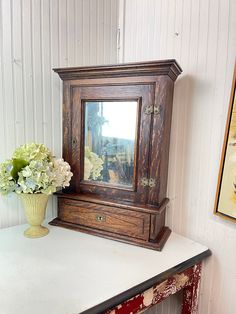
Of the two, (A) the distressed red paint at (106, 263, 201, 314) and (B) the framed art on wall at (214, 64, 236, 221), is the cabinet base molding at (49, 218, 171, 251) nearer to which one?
(A) the distressed red paint at (106, 263, 201, 314)

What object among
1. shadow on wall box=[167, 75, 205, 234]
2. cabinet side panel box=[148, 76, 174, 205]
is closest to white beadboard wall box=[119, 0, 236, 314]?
shadow on wall box=[167, 75, 205, 234]

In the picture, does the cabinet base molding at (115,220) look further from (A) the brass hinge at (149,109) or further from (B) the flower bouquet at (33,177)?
(A) the brass hinge at (149,109)

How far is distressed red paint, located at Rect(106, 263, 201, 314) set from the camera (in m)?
0.81

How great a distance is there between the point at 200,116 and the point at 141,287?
69cm

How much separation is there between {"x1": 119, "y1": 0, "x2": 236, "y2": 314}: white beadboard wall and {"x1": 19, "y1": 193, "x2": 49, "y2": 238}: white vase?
573 mm

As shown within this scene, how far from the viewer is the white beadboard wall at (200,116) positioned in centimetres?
100

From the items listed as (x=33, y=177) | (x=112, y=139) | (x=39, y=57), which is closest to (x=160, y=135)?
(x=112, y=139)

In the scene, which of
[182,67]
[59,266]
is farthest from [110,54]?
[59,266]

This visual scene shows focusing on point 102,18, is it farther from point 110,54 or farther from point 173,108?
point 173,108

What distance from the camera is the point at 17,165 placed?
1036 mm

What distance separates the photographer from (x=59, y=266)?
88cm

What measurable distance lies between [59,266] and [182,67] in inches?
36.4

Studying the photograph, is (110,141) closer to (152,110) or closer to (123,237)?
(152,110)

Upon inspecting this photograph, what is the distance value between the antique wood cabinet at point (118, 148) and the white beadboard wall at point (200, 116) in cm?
8
